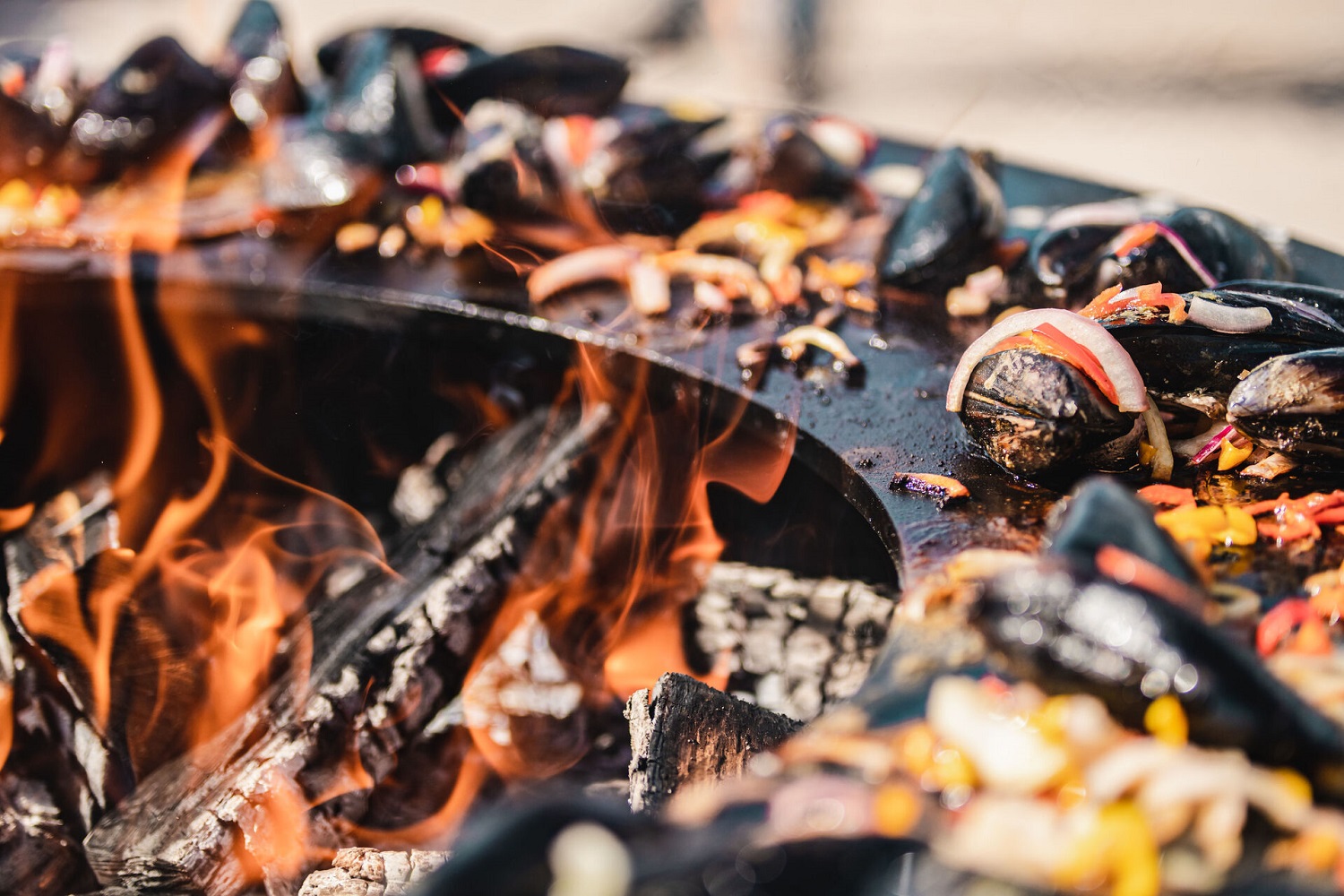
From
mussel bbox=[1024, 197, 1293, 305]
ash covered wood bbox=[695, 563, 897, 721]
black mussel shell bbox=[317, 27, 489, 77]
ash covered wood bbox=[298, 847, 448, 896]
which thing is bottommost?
ash covered wood bbox=[695, 563, 897, 721]

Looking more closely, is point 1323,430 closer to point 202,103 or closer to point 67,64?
point 202,103

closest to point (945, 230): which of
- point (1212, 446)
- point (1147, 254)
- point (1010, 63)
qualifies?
point (1147, 254)

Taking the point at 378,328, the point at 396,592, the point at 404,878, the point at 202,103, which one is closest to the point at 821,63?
the point at 202,103

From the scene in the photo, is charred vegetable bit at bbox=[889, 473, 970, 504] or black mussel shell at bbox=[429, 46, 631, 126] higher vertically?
black mussel shell at bbox=[429, 46, 631, 126]

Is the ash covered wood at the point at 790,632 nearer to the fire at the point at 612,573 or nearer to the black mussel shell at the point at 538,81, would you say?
the fire at the point at 612,573

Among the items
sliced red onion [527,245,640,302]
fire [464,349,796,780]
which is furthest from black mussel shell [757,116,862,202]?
fire [464,349,796,780]

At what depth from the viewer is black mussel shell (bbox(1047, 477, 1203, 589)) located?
1348 mm

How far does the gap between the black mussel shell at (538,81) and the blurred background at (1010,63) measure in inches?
113

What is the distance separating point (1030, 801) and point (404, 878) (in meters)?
1.21

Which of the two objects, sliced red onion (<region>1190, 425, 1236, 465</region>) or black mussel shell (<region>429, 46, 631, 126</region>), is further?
black mussel shell (<region>429, 46, 631, 126</region>)

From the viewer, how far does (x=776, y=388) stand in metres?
2.43

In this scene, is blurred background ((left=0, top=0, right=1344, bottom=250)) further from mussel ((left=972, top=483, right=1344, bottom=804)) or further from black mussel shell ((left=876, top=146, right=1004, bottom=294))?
mussel ((left=972, top=483, right=1344, bottom=804))

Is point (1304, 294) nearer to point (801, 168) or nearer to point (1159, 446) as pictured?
point (1159, 446)

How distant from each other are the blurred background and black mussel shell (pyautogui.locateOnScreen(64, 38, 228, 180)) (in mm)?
2728
